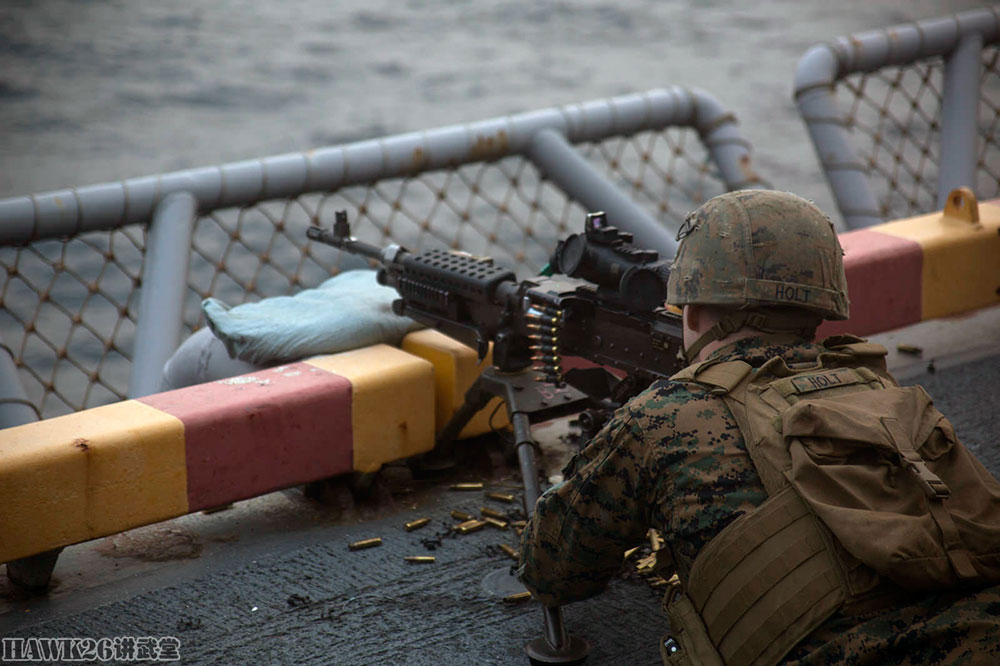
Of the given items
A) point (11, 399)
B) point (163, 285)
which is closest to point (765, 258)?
point (11, 399)

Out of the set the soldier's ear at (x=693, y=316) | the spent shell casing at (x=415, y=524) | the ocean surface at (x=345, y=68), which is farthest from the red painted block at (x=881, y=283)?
the ocean surface at (x=345, y=68)

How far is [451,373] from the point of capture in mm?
4105

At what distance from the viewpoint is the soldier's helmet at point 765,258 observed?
94.4 inches

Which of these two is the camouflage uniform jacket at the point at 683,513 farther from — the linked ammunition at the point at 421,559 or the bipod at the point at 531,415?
the linked ammunition at the point at 421,559

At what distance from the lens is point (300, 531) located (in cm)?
375

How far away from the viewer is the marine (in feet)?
6.85

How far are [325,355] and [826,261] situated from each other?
211cm

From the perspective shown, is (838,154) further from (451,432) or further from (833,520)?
(833,520)

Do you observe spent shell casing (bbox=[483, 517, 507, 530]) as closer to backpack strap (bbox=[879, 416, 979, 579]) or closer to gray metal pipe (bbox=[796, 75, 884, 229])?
backpack strap (bbox=[879, 416, 979, 579])

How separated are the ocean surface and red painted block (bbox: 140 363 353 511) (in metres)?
10.0

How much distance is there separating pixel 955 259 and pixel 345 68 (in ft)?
45.2

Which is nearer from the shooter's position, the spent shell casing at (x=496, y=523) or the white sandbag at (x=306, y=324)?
the spent shell casing at (x=496, y=523)

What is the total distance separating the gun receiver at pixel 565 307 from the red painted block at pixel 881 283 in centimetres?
164

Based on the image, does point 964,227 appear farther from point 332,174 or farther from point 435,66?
point 435,66
